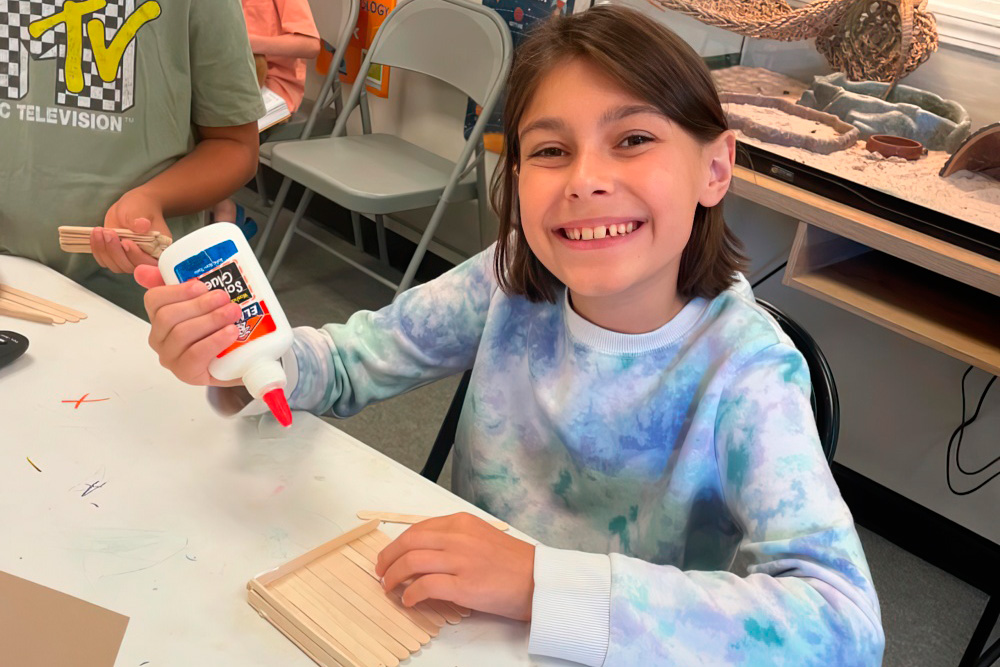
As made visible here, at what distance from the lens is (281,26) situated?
2.44m

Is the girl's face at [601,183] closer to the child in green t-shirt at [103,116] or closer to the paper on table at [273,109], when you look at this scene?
the child in green t-shirt at [103,116]

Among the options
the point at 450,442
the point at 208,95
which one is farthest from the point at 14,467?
the point at 208,95

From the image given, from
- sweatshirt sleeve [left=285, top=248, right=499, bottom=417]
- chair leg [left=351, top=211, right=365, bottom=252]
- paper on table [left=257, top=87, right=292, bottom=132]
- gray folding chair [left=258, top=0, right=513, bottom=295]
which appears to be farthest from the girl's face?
chair leg [left=351, top=211, right=365, bottom=252]

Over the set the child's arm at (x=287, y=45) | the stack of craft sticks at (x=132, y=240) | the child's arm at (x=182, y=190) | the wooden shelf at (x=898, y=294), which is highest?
the stack of craft sticks at (x=132, y=240)

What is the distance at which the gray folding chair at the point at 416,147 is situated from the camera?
212 centimetres

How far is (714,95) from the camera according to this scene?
2.74 feet

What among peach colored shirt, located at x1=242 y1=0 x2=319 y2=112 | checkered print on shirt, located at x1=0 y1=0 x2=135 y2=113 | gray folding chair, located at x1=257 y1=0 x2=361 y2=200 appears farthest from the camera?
gray folding chair, located at x1=257 y1=0 x2=361 y2=200

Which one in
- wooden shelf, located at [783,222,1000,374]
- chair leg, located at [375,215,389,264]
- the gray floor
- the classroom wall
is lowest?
the gray floor

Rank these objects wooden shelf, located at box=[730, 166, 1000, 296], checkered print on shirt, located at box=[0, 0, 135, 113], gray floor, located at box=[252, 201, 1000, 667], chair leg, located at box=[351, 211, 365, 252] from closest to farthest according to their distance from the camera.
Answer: checkered print on shirt, located at box=[0, 0, 135, 113]
wooden shelf, located at box=[730, 166, 1000, 296]
gray floor, located at box=[252, 201, 1000, 667]
chair leg, located at box=[351, 211, 365, 252]

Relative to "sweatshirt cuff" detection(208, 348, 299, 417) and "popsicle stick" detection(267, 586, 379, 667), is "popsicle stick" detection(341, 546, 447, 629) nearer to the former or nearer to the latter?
"popsicle stick" detection(267, 586, 379, 667)

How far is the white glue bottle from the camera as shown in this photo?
690 millimetres

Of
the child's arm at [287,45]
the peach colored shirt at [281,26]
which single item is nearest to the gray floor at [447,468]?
the peach colored shirt at [281,26]

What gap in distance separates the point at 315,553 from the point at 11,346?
398 millimetres

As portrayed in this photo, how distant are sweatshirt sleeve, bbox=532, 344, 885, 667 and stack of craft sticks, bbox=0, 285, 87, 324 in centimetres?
58
